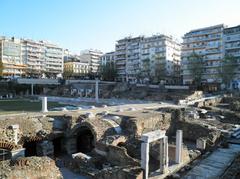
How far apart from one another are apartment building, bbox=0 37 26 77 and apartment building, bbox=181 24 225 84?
65.2 metres

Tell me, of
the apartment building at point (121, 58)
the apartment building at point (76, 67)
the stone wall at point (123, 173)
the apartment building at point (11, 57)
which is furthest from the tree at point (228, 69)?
the apartment building at point (11, 57)

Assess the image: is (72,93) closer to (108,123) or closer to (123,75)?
(123,75)

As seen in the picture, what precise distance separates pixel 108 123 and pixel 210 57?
65783mm

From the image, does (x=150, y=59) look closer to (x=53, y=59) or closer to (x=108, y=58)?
(x=108, y=58)

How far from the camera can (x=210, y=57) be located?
3221 inches

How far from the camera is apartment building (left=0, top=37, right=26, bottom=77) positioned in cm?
10181

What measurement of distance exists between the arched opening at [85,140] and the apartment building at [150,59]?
205ft

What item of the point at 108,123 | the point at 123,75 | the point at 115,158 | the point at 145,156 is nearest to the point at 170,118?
the point at 108,123

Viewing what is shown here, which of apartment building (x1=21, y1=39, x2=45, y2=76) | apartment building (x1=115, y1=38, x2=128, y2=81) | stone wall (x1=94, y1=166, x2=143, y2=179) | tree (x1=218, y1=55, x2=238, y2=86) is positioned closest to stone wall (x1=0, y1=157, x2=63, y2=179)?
stone wall (x1=94, y1=166, x2=143, y2=179)

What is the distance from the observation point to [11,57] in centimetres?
10406

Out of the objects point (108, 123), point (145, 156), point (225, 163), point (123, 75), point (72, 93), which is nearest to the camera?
point (145, 156)

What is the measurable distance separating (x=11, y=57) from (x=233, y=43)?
265ft

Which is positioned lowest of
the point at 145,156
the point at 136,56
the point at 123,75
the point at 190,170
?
the point at 190,170

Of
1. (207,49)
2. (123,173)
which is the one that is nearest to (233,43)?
(207,49)
